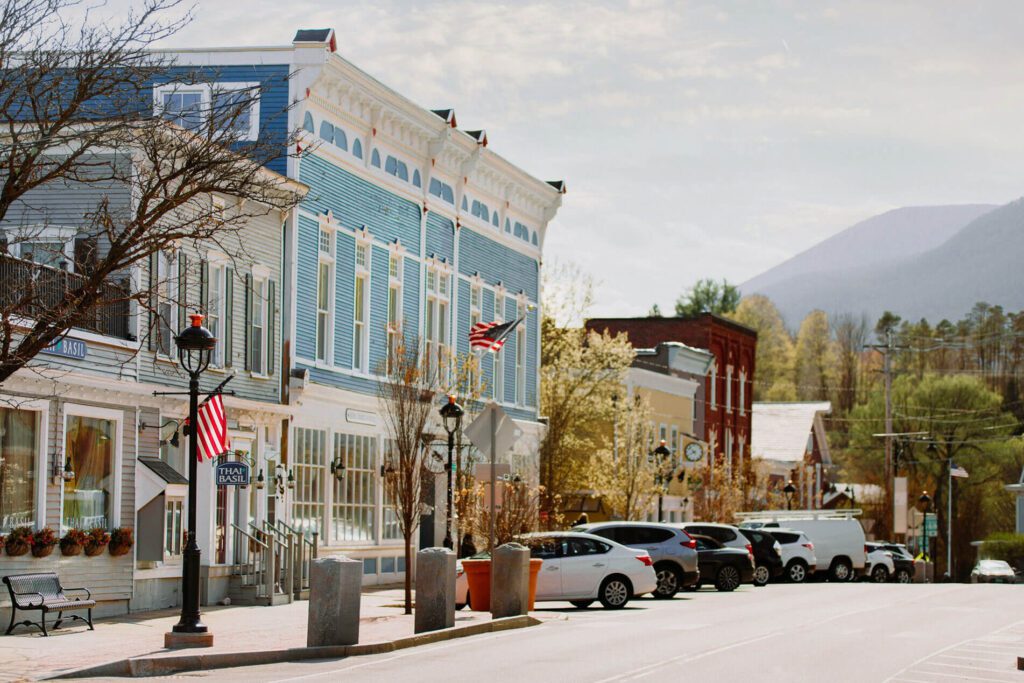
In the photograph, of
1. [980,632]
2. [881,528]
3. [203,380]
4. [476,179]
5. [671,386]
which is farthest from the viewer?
[881,528]

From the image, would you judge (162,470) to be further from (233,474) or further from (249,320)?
(249,320)

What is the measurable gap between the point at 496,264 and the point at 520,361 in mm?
3535

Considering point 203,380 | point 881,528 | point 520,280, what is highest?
point 520,280

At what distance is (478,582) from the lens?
2880cm

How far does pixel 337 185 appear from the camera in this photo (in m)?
36.3

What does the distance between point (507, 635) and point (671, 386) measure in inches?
1685

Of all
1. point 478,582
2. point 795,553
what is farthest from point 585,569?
point 795,553

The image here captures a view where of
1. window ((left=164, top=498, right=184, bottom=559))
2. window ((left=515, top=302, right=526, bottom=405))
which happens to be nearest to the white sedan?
window ((left=164, top=498, right=184, bottom=559))

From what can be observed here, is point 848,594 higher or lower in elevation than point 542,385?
lower

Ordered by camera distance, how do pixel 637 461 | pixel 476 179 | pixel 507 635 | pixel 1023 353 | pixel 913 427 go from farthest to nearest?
1. pixel 1023 353
2. pixel 913 427
3. pixel 637 461
4. pixel 476 179
5. pixel 507 635


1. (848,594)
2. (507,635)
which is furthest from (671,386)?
(507,635)

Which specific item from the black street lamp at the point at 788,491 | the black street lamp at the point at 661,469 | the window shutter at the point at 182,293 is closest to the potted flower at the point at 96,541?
the window shutter at the point at 182,293

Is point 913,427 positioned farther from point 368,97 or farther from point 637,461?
point 368,97

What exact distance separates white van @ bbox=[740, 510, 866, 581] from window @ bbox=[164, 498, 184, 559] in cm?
2645
